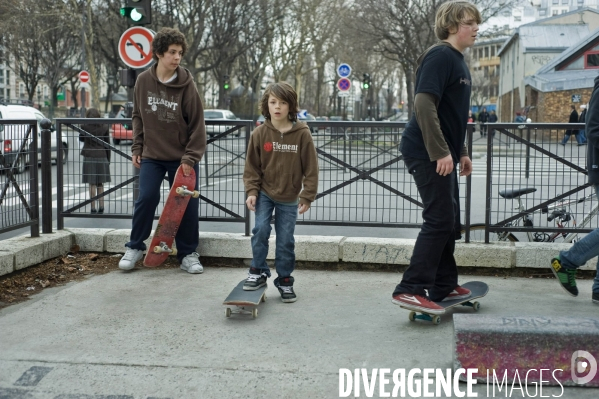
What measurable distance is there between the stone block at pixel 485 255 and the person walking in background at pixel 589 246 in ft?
2.10

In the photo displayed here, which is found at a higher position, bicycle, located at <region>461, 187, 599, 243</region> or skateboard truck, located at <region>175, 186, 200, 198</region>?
skateboard truck, located at <region>175, 186, 200, 198</region>

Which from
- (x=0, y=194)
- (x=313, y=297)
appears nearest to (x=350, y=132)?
(x=313, y=297)

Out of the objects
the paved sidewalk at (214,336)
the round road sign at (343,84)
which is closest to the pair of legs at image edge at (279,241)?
the paved sidewalk at (214,336)

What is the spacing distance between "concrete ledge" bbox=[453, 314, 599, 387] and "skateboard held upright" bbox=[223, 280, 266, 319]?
5.11 ft

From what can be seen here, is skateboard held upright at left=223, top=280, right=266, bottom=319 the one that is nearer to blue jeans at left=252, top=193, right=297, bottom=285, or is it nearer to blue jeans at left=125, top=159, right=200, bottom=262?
blue jeans at left=252, top=193, right=297, bottom=285

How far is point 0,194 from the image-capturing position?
620 cm

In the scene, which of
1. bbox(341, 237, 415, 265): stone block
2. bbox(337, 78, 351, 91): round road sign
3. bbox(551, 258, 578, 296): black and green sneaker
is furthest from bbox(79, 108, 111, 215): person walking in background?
bbox(337, 78, 351, 91): round road sign

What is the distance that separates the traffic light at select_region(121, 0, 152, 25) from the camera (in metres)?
10.0

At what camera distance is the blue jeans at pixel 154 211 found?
6.32m

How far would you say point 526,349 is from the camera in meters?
3.80

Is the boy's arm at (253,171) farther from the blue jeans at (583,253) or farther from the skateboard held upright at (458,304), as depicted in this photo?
the blue jeans at (583,253)

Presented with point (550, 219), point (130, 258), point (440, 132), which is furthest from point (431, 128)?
point (130, 258)

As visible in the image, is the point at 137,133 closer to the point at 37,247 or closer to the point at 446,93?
the point at 37,247

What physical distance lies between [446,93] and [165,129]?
2479mm
